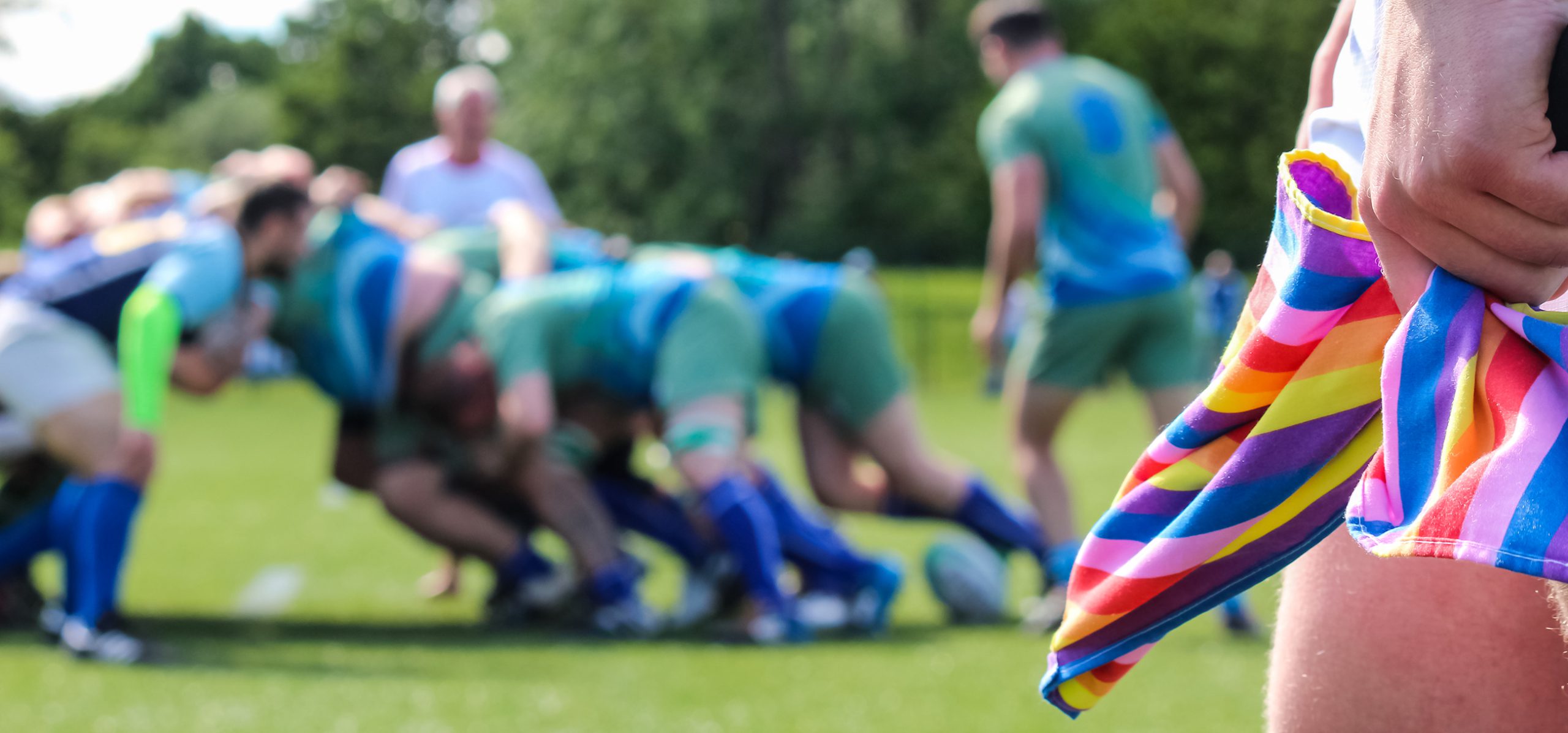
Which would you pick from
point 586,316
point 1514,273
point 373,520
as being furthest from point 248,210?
point 1514,273

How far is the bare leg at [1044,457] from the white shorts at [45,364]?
2893 millimetres

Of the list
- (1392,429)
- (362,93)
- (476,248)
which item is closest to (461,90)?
(476,248)

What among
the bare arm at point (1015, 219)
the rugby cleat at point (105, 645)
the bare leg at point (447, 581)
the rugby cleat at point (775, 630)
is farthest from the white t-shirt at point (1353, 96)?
the bare leg at point (447, 581)

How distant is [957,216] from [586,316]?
3349 cm

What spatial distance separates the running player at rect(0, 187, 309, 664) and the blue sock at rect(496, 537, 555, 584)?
44.5 inches

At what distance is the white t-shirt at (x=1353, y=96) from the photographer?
1355 mm

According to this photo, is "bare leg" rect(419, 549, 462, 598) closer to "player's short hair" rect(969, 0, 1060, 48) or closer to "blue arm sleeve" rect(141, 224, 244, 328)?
"blue arm sleeve" rect(141, 224, 244, 328)

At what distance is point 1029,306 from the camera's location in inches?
832

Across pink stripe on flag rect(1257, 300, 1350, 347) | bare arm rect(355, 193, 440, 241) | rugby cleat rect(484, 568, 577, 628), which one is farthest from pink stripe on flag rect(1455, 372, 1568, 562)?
bare arm rect(355, 193, 440, 241)

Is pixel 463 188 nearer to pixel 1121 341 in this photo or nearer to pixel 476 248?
pixel 476 248

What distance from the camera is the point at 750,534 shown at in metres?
5.00

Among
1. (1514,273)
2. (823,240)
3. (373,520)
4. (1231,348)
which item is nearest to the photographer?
(1514,273)

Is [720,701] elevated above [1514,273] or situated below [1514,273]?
below

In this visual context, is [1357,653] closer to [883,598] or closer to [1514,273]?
[1514,273]
